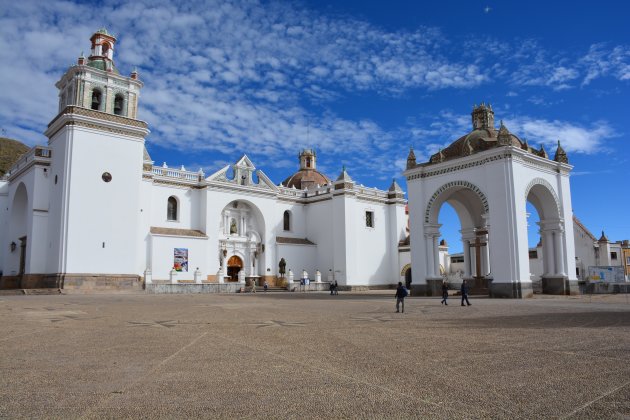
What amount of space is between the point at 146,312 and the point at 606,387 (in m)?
11.9

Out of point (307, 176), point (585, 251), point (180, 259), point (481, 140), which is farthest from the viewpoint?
point (307, 176)

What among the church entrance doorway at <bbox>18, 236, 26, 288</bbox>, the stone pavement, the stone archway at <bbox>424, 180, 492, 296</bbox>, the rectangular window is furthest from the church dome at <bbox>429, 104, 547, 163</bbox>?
the church entrance doorway at <bbox>18, 236, 26, 288</bbox>

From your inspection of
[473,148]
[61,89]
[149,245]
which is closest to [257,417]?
[473,148]

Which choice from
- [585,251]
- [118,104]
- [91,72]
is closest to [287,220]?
[118,104]

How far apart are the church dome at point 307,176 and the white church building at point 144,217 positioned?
783 centimetres

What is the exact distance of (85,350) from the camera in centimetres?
764

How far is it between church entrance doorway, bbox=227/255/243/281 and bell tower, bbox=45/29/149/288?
321 inches

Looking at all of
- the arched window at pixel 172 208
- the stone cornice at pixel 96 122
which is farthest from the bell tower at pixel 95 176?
the arched window at pixel 172 208

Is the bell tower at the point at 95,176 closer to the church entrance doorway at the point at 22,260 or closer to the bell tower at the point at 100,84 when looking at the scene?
the bell tower at the point at 100,84

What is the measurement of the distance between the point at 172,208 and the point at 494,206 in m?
21.1

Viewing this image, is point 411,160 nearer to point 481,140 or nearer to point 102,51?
point 481,140

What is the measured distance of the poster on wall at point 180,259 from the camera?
106 feet

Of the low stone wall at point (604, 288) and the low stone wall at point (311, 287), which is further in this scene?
the low stone wall at point (311, 287)

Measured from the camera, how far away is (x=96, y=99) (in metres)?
29.1
